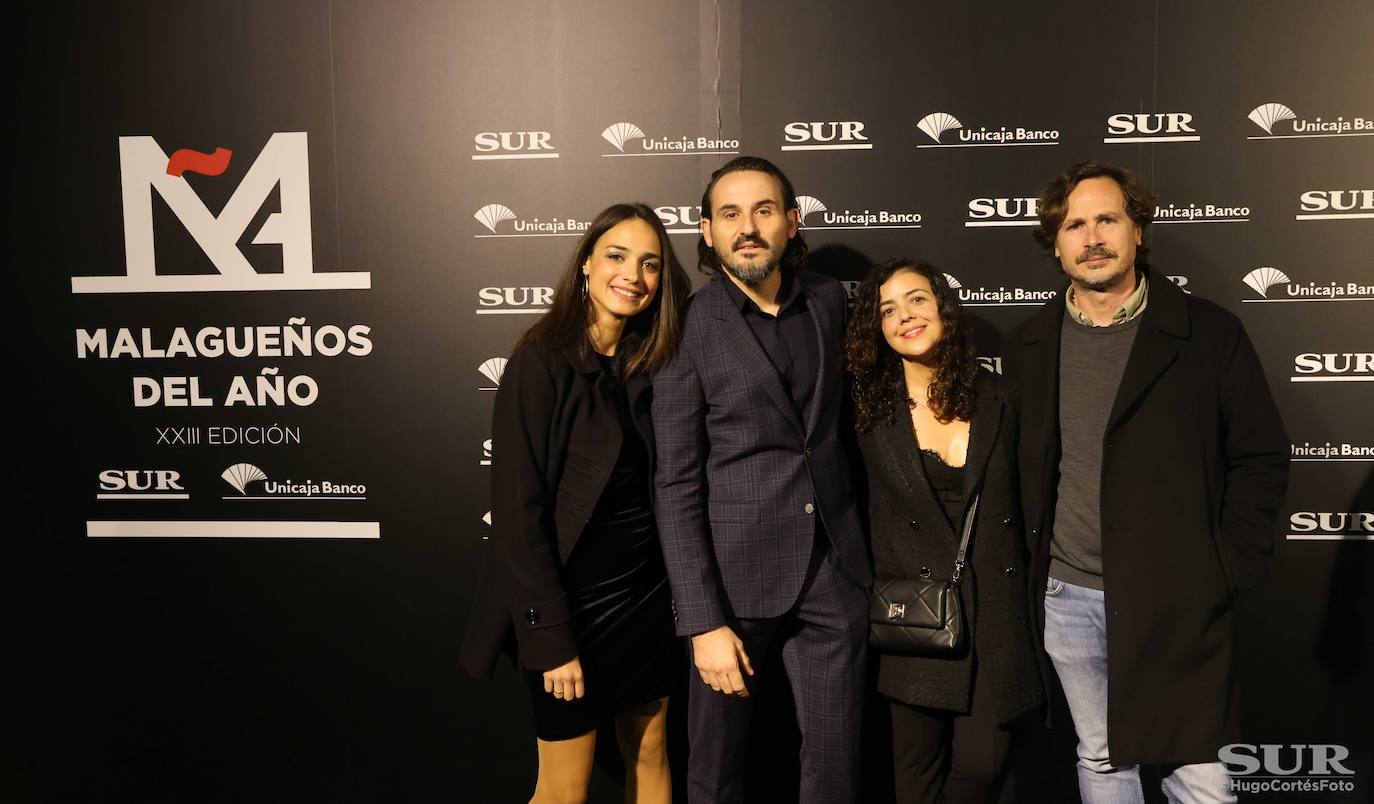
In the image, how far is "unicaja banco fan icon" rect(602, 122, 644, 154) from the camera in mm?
2963

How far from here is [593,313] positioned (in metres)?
2.37

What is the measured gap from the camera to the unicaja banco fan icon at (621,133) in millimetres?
2963

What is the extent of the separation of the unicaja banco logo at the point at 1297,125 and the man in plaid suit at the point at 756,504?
1.69 metres

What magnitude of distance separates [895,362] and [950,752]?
1.09m

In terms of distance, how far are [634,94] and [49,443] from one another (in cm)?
249

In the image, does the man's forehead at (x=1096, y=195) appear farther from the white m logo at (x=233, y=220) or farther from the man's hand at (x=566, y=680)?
the white m logo at (x=233, y=220)

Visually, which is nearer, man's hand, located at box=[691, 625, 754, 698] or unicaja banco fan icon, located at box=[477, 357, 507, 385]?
man's hand, located at box=[691, 625, 754, 698]

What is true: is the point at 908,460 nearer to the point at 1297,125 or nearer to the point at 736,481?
the point at 736,481

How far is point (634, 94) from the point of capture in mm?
2955

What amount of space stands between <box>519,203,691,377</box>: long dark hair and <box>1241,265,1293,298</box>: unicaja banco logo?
1.98 meters

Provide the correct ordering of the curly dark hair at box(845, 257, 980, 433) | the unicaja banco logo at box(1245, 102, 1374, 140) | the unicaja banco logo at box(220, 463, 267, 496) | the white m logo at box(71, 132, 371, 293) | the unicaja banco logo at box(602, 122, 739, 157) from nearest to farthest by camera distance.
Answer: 1. the curly dark hair at box(845, 257, 980, 433)
2. the unicaja banco logo at box(1245, 102, 1374, 140)
3. the unicaja banco logo at box(602, 122, 739, 157)
4. the white m logo at box(71, 132, 371, 293)
5. the unicaja banco logo at box(220, 463, 267, 496)

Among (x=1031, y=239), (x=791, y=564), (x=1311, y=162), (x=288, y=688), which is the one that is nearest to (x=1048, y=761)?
(x=791, y=564)

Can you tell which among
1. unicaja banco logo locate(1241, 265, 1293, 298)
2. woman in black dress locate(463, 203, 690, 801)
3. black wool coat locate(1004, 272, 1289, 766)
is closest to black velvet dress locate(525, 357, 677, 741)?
woman in black dress locate(463, 203, 690, 801)

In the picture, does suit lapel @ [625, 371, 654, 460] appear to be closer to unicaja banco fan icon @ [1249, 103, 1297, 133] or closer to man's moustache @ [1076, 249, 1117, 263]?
man's moustache @ [1076, 249, 1117, 263]
